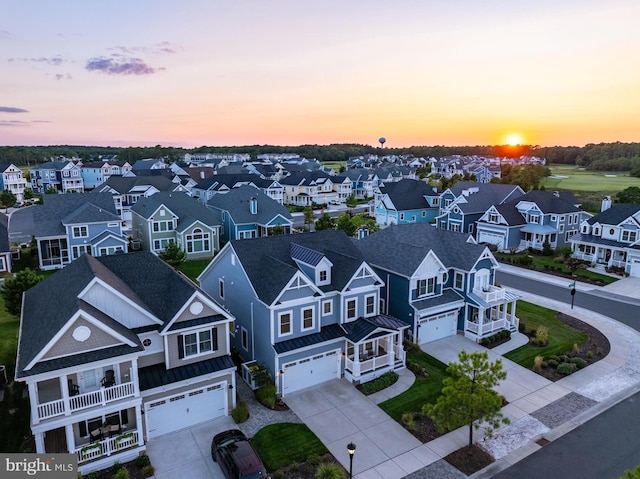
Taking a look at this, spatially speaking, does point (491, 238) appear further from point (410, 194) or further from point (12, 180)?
point (12, 180)

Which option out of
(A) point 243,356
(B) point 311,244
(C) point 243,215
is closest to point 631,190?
(C) point 243,215

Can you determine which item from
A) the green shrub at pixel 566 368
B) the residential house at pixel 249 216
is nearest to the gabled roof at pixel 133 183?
the residential house at pixel 249 216

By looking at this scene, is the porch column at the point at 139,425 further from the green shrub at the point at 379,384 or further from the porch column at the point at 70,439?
the green shrub at the point at 379,384

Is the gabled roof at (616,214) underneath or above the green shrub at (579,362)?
above

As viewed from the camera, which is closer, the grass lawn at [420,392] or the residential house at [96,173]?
the grass lawn at [420,392]

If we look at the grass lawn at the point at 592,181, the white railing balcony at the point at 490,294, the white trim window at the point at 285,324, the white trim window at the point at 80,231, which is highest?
the grass lawn at the point at 592,181

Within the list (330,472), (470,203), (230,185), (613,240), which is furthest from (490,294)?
(230,185)

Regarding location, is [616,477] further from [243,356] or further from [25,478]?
[25,478]
